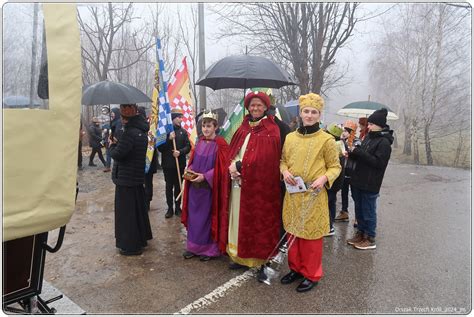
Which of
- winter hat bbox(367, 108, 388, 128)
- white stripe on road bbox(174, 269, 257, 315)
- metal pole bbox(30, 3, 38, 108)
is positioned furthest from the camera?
winter hat bbox(367, 108, 388, 128)

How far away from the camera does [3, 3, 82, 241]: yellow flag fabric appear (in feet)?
5.32

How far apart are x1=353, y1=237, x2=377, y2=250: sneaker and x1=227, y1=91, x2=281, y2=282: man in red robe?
156 cm

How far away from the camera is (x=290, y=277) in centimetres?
351

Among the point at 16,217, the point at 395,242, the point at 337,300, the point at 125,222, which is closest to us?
the point at 16,217

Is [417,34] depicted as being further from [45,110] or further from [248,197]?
[45,110]

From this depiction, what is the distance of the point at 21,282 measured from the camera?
2160 millimetres

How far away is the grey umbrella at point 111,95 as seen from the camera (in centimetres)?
432

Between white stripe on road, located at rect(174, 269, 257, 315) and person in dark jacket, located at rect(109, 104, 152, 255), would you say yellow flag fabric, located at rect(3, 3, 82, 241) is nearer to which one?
white stripe on road, located at rect(174, 269, 257, 315)

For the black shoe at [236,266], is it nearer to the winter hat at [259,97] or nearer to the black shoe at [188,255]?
the black shoe at [188,255]

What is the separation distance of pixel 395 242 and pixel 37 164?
15.4 feet

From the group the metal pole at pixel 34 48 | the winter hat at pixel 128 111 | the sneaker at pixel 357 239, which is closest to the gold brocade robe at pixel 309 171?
the sneaker at pixel 357 239

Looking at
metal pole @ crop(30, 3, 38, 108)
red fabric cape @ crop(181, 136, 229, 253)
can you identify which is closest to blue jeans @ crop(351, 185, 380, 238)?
red fabric cape @ crop(181, 136, 229, 253)

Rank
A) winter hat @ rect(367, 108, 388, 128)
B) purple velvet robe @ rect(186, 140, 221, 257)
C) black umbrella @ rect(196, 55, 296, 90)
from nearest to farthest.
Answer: purple velvet robe @ rect(186, 140, 221, 257), black umbrella @ rect(196, 55, 296, 90), winter hat @ rect(367, 108, 388, 128)

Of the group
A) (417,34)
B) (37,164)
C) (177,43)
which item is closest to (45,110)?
(37,164)
